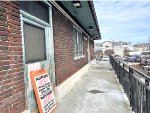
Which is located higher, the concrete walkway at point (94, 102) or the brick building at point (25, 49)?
the brick building at point (25, 49)

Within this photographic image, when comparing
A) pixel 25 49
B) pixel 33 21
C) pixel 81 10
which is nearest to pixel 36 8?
pixel 33 21

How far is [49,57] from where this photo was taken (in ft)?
21.1

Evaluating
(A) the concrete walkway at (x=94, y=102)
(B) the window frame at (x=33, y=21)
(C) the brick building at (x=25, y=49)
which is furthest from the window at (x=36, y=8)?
(A) the concrete walkway at (x=94, y=102)

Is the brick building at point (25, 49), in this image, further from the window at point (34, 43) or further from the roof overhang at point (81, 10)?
the roof overhang at point (81, 10)

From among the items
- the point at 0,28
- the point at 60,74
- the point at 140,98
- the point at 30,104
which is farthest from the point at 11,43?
the point at 60,74

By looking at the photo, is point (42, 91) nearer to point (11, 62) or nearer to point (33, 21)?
point (11, 62)

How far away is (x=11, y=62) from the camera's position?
3.91 metres

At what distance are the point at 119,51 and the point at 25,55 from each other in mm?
95158

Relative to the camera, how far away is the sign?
494 centimetres

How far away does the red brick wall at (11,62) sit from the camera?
3.63 m

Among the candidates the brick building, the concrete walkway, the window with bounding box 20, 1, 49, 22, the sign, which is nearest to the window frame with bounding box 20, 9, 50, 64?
the brick building

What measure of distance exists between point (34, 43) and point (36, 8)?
3.00 ft

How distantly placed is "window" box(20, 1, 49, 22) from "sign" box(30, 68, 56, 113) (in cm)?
142

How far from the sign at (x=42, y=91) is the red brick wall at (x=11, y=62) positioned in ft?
1.88
